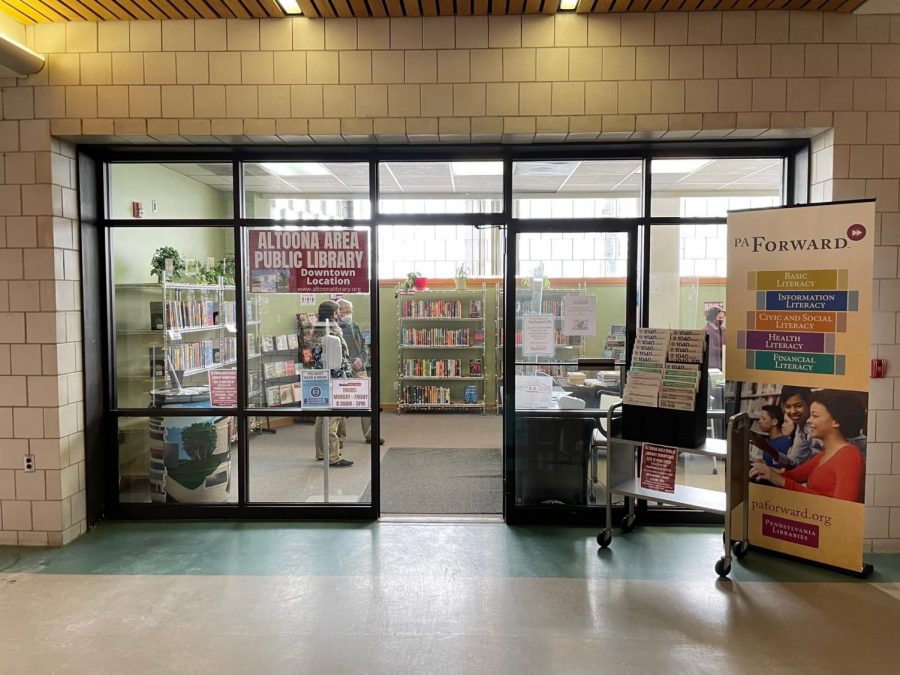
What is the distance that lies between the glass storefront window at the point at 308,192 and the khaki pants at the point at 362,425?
3.77 feet

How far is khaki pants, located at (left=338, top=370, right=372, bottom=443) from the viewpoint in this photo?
4277 mm

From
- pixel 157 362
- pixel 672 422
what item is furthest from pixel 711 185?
pixel 157 362

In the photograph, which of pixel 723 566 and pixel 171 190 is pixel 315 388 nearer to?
pixel 171 190

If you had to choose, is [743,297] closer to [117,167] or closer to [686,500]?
[686,500]

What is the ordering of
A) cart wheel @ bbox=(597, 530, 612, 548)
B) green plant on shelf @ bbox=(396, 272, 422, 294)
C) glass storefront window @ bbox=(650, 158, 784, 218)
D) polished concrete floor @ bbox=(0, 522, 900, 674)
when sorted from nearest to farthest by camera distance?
polished concrete floor @ bbox=(0, 522, 900, 674), cart wheel @ bbox=(597, 530, 612, 548), glass storefront window @ bbox=(650, 158, 784, 218), green plant on shelf @ bbox=(396, 272, 422, 294)

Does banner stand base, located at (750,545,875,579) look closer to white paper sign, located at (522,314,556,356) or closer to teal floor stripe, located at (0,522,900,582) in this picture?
teal floor stripe, located at (0,522,900,582)

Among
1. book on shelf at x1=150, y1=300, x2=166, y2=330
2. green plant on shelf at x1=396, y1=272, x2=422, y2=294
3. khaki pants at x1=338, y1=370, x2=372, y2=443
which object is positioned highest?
green plant on shelf at x1=396, y1=272, x2=422, y2=294

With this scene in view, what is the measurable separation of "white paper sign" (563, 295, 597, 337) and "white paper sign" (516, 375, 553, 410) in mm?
398

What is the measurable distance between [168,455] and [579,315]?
3242mm

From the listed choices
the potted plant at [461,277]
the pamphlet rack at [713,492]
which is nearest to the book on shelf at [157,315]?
the pamphlet rack at [713,492]

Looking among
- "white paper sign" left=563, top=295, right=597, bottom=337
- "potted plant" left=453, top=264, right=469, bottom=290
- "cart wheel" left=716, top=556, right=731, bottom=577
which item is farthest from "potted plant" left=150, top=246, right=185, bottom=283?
"potted plant" left=453, top=264, right=469, bottom=290

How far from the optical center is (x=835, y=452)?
3.40 metres

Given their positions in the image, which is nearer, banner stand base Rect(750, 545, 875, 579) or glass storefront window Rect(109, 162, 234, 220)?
banner stand base Rect(750, 545, 875, 579)

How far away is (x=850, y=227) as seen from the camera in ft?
10.9
